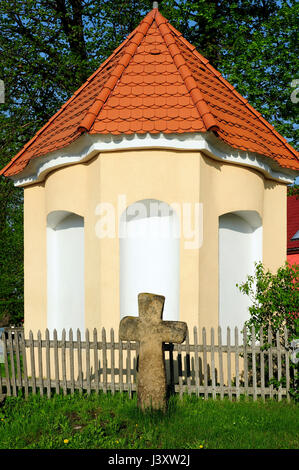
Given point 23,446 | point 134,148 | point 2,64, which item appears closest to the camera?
point 23,446

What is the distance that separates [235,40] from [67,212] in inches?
385

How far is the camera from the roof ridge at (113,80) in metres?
7.13

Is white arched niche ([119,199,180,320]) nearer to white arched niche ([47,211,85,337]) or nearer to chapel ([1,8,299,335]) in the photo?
chapel ([1,8,299,335])

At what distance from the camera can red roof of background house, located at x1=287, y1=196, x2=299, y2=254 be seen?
68.3 ft

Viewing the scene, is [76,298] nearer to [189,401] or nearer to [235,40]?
[189,401]

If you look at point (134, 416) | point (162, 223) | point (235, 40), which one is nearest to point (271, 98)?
point (235, 40)

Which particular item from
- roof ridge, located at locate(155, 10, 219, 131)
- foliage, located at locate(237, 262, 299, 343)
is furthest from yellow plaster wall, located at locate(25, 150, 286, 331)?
foliage, located at locate(237, 262, 299, 343)

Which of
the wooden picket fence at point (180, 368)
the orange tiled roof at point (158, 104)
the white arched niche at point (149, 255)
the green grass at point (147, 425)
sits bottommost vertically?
the green grass at point (147, 425)

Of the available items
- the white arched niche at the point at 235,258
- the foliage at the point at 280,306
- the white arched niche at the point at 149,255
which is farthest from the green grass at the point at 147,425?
the white arched niche at the point at 235,258

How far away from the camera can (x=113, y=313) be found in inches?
287

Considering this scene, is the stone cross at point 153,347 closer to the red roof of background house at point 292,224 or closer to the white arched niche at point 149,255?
the white arched niche at point 149,255

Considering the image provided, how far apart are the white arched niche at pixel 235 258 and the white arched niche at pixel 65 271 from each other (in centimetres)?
259

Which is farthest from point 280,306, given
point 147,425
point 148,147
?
point 148,147

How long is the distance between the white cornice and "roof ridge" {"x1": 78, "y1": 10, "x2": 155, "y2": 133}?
221 millimetres
